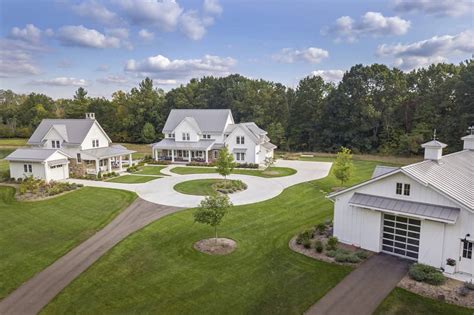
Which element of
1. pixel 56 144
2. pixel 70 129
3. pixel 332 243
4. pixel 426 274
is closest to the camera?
pixel 426 274

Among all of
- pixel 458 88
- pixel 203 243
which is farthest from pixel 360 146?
pixel 203 243

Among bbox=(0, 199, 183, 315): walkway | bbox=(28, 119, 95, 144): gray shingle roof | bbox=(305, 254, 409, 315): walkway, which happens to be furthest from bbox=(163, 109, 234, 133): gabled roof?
bbox=(305, 254, 409, 315): walkway

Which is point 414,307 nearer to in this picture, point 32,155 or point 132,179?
point 132,179

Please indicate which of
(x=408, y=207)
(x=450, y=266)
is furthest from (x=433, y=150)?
(x=450, y=266)

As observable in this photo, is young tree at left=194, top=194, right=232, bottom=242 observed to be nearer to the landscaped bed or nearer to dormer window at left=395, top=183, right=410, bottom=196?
dormer window at left=395, top=183, right=410, bottom=196

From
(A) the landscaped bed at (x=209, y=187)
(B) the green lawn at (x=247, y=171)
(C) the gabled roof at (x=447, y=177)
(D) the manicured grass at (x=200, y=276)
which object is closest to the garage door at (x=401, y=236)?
(C) the gabled roof at (x=447, y=177)

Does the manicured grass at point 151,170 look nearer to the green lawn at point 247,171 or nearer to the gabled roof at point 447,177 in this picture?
the green lawn at point 247,171
